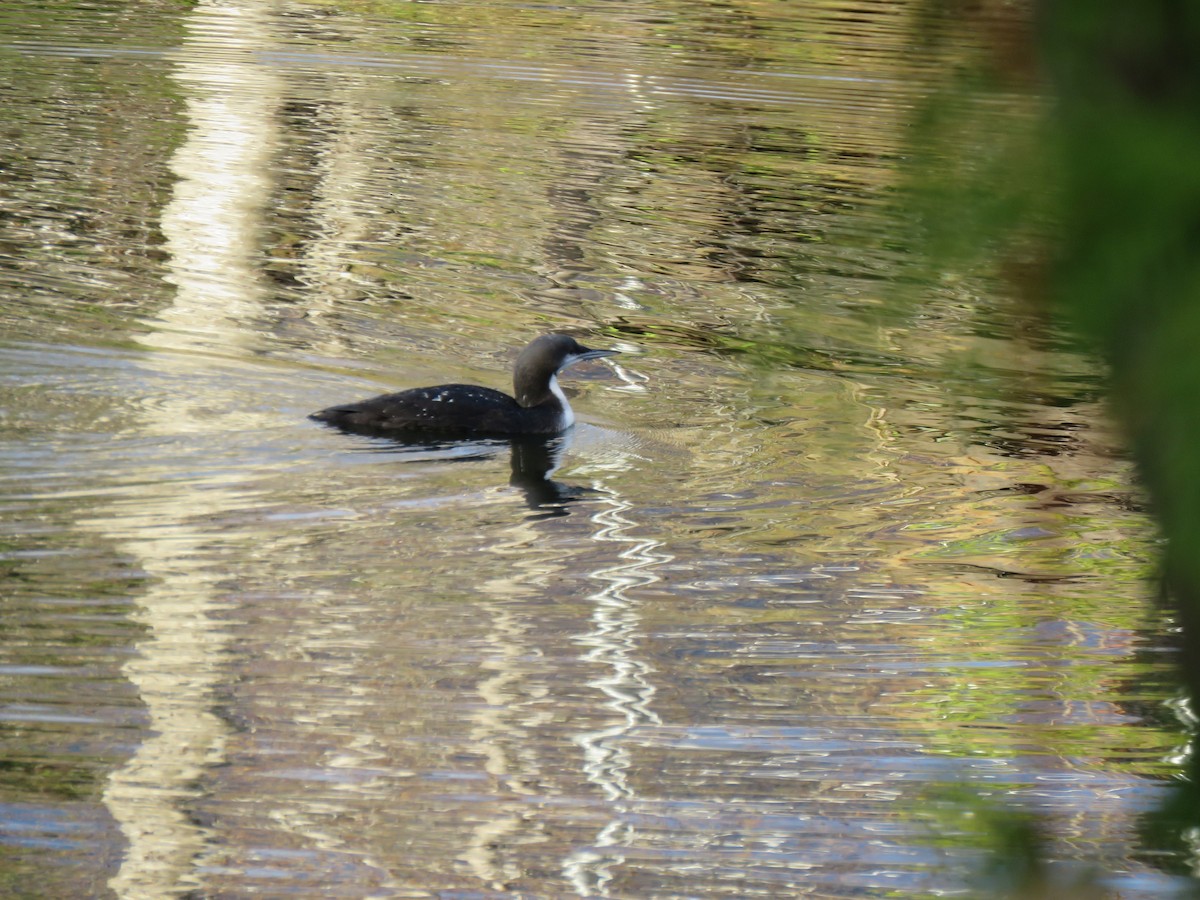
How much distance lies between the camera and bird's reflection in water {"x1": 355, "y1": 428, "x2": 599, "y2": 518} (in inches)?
342

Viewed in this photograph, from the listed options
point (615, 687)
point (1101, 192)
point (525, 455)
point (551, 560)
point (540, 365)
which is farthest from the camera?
point (540, 365)

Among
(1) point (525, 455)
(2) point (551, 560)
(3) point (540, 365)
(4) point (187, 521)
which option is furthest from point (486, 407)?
(4) point (187, 521)

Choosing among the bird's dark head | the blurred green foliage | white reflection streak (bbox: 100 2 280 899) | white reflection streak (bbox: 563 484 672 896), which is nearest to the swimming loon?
the bird's dark head

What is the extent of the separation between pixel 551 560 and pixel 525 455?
1.90 m

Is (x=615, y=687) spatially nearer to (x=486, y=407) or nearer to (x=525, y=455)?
(x=525, y=455)

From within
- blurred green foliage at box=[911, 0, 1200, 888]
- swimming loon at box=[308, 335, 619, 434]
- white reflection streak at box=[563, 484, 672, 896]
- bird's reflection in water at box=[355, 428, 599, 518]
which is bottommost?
bird's reflection in water at box=[355, 428, 599, 518]

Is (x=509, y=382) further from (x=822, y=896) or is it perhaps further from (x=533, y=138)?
(x=533, y=138)

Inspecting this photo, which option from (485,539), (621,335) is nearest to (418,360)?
(621,335)

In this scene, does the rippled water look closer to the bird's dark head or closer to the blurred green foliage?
the blurred green foliage

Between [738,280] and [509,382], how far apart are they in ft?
9.60

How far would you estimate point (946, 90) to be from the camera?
95 centimetres

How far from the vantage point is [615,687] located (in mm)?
6109

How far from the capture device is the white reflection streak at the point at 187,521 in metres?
4.84

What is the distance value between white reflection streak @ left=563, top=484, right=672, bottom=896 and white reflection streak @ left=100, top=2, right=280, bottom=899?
1.05m
